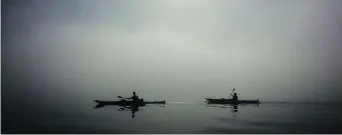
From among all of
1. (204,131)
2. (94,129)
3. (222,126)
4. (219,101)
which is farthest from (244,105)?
(94,129)

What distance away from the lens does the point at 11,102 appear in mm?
16078

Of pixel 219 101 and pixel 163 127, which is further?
pixel 219 101

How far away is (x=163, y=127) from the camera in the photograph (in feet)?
35.3

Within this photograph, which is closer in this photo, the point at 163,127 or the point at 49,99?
the point at 163,127

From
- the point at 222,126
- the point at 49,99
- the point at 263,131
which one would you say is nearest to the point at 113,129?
the point at 222,126

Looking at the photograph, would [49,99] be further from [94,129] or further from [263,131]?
[263,131]

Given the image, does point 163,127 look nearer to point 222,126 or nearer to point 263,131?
point 222,126

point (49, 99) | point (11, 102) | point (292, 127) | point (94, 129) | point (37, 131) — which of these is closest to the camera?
point (37, 131)

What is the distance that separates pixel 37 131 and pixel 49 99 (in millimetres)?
14842

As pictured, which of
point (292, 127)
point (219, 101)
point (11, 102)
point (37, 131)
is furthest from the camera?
point (219, 101)

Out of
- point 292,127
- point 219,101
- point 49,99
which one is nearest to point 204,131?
point 292,127

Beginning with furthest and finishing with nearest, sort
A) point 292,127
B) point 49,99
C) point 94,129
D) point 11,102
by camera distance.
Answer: point 49,99
point 11,102
point 292,127
point 94,129

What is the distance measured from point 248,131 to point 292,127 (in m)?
1.80

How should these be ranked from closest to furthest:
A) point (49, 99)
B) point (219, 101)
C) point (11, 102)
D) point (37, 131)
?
point (37, 131) < point (11, 102) < point (219, 101) < point (49, 99)
